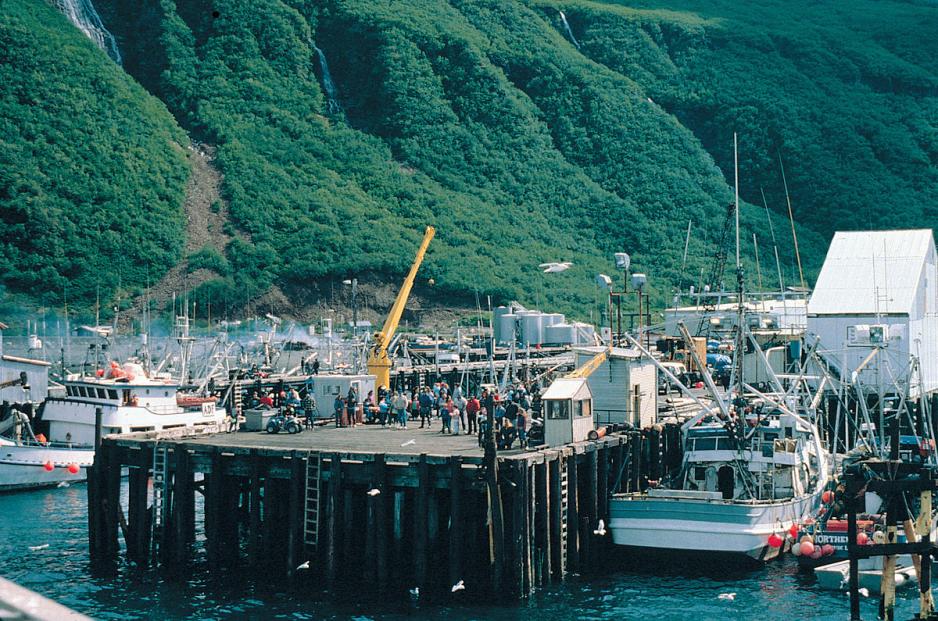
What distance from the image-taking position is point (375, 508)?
1257 inches

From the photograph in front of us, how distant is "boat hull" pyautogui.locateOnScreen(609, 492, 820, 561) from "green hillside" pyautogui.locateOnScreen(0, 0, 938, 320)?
77796 millimetres

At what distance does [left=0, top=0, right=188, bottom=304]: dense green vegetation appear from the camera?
111 metres

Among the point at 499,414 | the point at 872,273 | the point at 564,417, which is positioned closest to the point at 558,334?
the point at 872,273

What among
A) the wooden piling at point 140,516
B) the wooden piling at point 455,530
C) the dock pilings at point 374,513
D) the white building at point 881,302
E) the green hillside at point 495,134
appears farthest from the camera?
the green hillside at point 495,134

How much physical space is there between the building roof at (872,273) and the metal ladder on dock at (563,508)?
2869 centimetres

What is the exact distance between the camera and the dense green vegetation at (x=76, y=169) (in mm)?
111312

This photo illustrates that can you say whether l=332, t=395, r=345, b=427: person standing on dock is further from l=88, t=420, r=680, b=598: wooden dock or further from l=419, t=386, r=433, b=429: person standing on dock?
l=88, t=420, r=680, b=598: wooden dock

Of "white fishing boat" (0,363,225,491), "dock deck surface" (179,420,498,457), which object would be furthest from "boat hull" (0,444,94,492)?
"dock deck surface" (179,420,498,457)

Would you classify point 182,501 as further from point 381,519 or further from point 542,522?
point 542,522

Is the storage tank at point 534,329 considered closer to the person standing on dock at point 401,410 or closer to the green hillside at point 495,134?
the green hillside at point 495,134

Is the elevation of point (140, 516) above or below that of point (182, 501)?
below

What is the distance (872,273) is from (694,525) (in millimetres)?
31979

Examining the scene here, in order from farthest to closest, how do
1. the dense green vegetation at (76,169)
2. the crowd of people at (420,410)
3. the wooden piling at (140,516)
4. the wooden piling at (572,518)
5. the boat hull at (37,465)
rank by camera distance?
the dense green vegetation at (76,169), the boat hull at (37,465), the crowd of people at (420,410), the wooden piling at (140,516), the wooden piling at (572,518)

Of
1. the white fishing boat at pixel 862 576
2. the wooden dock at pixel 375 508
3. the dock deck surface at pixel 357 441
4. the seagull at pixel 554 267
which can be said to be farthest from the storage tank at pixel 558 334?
the white fishing boat at pixel 862 576
